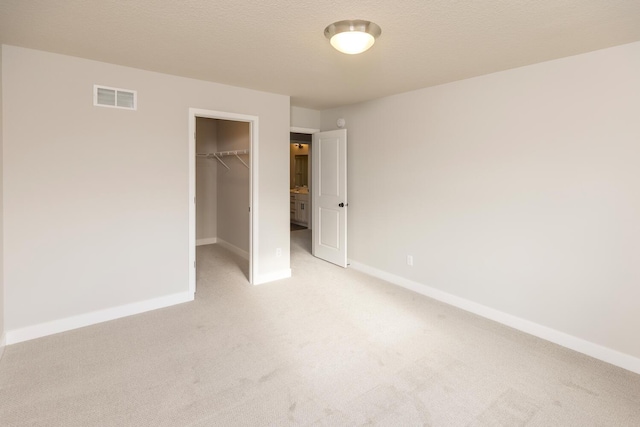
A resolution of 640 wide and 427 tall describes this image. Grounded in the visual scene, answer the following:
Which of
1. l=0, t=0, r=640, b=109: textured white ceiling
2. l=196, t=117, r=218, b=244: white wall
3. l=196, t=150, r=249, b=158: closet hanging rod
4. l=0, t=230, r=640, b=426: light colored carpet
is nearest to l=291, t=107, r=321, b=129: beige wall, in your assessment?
l=196, t=150, r=249, b=158: closet hanging rod

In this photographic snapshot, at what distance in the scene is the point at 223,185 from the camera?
6109 millimetres

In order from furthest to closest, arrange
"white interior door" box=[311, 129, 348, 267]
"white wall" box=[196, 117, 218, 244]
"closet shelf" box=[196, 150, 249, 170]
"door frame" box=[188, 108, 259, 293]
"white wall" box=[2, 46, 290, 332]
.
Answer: "white wall" box=[196, 117, 218, 244] → "closet shelf" box=[196, 150, 249, 170] → "white interior door" box=[311, 129, 348, 267] → "door frame" box=[188, 108, 259, 293] → "white wall" box=[2, 46, 290, 332]

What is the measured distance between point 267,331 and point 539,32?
124 inches

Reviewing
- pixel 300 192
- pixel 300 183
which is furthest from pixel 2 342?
pixel 300 183

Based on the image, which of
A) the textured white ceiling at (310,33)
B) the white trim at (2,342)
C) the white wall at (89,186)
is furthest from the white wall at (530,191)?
the white trim at (2,342)

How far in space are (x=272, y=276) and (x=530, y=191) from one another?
3089 millimetres

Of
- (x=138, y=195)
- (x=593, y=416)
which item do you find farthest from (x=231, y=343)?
(x=593, y=416)

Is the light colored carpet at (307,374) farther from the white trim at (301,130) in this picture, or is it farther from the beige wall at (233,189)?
the white trim at (301,130)

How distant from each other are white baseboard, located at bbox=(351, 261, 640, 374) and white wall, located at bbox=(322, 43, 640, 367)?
4 centimetres

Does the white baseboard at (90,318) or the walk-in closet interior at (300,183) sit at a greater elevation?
the walk-in closet interior at (300,183)

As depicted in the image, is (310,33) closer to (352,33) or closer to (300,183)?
(352,33)

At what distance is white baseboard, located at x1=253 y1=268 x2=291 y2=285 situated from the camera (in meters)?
4.21

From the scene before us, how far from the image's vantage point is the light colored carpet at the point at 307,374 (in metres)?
1.94

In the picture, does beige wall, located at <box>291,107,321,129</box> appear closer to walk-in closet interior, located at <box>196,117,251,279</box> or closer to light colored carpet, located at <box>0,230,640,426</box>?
walk-in closet interior, located at <box>196,117,251,279</box>
